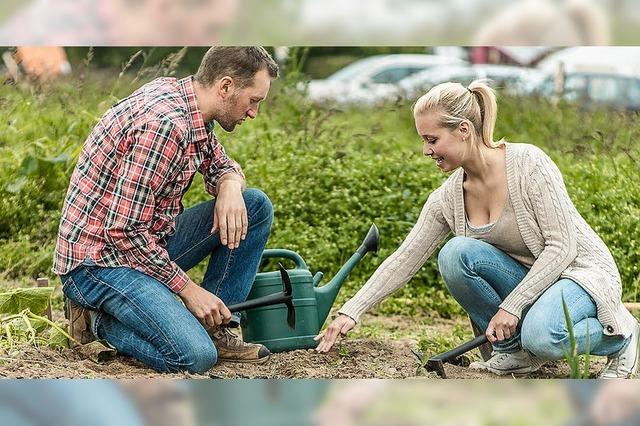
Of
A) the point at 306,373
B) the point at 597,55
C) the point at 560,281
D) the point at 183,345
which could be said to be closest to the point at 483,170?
the point at 560,281

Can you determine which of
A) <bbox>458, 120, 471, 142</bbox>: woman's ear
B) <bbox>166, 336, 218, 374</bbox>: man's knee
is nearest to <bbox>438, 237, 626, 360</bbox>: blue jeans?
<bbox>458, 120, 471, 142</bbox>: woman's ear

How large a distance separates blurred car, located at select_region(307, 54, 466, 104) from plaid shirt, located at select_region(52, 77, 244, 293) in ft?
11.3

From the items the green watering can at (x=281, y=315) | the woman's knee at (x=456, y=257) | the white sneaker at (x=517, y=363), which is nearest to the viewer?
the woman's knee at (x=456, y=257)

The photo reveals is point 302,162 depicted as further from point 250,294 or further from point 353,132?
point 250,294

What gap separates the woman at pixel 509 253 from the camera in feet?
12.1

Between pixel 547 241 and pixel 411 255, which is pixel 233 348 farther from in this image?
pixel 547 241

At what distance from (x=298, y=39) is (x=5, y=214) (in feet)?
6.50

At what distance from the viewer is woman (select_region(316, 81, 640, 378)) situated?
12.1 ft

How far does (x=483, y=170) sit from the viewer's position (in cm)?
381

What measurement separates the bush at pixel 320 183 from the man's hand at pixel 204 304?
1.66 meters

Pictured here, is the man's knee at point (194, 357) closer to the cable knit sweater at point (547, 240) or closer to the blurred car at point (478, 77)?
the cable knit sweater at point (547, 240)

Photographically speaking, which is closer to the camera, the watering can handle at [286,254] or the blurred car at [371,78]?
the watering can handle at [286,254]

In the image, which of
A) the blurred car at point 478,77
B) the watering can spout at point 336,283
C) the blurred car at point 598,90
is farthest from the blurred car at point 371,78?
the watering can spout at point 336,283

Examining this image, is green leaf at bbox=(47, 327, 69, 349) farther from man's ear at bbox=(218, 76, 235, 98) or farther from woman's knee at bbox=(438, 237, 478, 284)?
woman's knee at bbox=(438, 237, 478, 284)
